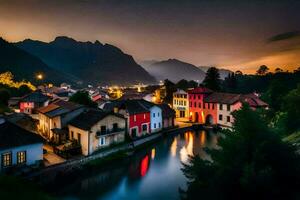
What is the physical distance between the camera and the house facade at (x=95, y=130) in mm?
28594

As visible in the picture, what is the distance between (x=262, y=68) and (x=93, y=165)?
131 meters

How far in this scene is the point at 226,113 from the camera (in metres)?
47.7

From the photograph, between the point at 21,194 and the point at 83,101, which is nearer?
the point at 21,194

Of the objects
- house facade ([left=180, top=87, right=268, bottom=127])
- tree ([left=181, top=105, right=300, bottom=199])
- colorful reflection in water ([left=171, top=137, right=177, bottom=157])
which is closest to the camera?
tree ([left=181, top=105, right=300, bottom=199])

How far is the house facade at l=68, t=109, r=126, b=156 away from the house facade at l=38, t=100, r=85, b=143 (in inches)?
38.1

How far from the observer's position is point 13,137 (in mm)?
22672

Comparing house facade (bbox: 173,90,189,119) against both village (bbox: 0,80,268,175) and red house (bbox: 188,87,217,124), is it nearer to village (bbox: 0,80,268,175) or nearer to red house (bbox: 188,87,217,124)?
village (bbox: 0,80,268,175)

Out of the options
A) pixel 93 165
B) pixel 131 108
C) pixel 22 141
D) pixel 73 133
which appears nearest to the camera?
pixel 22 141

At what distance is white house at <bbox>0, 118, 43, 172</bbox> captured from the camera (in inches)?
859

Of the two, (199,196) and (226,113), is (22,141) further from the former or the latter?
(226,113)

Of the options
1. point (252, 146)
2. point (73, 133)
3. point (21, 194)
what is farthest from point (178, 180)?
point (21, 194)

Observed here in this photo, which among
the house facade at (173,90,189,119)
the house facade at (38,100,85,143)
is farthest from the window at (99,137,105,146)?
the house facade at (173,90,189,119)

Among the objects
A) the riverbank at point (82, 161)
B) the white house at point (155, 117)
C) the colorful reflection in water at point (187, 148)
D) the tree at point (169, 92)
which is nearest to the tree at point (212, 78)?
the tree at point (169, 92)

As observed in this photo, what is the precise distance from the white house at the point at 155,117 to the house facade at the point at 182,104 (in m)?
14.6
